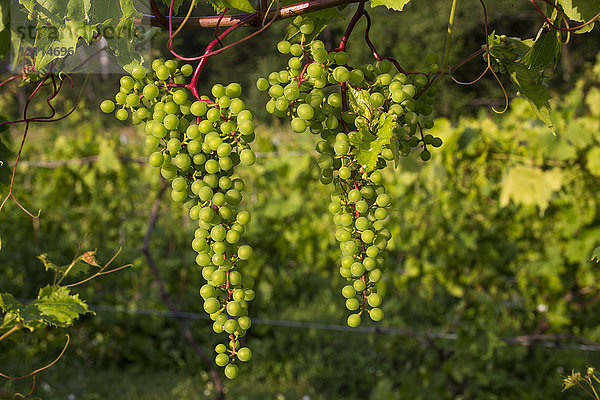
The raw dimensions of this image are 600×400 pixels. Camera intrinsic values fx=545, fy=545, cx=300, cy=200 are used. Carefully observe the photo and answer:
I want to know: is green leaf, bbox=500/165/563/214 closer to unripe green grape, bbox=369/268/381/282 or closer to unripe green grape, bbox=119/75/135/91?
unripe green grape, bbox=369/268/381/282

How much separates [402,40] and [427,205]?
1626cm

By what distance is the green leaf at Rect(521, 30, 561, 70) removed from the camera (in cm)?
90

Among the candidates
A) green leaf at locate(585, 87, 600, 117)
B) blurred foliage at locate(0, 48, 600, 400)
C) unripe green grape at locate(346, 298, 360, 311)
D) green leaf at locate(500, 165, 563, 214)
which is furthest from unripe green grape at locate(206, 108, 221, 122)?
green leaf at locate(585, 87, 600, 117)

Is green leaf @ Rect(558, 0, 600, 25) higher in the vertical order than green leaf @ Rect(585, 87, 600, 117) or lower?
lower

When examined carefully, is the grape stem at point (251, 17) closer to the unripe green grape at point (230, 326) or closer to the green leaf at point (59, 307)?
the unripe green grape at point (230, 326)

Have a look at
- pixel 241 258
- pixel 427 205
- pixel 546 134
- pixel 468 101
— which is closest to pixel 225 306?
pixel 241 258

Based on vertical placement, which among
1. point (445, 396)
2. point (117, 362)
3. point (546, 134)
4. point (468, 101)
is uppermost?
point (468, 101)

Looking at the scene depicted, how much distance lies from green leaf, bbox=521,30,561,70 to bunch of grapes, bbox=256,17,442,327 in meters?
0.20

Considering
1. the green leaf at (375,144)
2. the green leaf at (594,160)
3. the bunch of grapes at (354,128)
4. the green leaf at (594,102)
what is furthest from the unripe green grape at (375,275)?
the green leaf at (594,102)

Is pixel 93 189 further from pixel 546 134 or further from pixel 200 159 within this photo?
pixel 200 159

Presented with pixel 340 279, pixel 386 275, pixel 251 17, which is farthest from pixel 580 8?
pixel 340 279

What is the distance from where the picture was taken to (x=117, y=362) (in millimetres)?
3627

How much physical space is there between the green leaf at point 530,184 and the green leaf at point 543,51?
2120 millimetres

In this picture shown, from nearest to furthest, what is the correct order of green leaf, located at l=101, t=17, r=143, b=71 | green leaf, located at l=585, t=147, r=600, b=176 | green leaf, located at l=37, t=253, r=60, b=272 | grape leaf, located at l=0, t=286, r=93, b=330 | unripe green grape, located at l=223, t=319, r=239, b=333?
unripe green grape, located at l=223, t=319, r=239, b=333 < green leaf, located at l=101, t=17, r=143, b=71 < grape leaf, located at l=0, t=286, r=93, b=330 < green leaf, located at l=37, t=253, r=60, b=272 < green leaf, located at l=585, t=147, r=600, b=176
